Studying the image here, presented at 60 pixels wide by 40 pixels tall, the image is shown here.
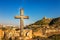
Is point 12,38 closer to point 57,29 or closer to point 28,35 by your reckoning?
point 28,35

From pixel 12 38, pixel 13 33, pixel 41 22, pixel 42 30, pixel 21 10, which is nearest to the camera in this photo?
pixel 21 10

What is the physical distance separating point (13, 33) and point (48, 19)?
28645 millimetres

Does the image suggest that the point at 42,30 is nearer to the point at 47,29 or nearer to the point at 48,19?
the point at 47,29

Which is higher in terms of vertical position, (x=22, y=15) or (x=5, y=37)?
(x=22, y=15)

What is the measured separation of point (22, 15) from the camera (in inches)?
572

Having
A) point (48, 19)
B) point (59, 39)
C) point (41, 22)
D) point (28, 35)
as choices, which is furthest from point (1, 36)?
point (48, 19)

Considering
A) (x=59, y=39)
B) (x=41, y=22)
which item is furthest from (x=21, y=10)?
(x=41, y=22)

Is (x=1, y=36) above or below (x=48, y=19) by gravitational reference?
below

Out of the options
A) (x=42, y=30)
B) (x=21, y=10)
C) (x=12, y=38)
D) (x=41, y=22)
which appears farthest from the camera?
(x=41, y=22)

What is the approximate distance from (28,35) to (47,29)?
390 inches

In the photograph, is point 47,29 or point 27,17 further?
point 47,29

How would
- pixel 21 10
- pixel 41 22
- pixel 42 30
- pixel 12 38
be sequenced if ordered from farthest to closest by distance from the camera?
pixel 41 22
pixel 42 30
pixel 12 38
pixel 21 10

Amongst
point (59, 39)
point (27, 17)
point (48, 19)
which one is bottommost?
point (59, 39)

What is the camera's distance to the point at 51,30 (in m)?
39.5
